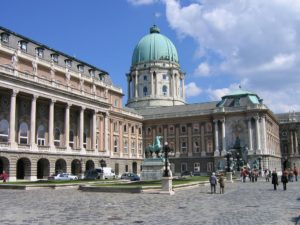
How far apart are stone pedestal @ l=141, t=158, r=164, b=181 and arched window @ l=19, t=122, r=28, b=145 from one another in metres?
19.5

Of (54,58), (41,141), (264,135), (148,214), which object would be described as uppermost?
(54,58)

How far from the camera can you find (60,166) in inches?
2467

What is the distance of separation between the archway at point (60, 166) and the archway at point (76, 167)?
2.66 meters

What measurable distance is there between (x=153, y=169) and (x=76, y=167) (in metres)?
23.2

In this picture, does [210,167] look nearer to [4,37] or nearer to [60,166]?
[60,166]

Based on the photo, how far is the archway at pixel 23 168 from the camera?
177 ft

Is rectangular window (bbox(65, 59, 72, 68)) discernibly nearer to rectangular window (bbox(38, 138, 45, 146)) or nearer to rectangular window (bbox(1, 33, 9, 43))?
rectangular window (bbox(1, 33, 9, 43))

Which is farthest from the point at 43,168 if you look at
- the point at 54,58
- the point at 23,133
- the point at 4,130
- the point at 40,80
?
the point at 54,58

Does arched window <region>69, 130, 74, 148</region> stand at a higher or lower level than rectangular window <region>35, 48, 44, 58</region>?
lower

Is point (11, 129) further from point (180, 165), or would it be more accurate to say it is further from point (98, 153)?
point (180, 165)

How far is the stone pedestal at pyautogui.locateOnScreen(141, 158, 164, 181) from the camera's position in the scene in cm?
4684

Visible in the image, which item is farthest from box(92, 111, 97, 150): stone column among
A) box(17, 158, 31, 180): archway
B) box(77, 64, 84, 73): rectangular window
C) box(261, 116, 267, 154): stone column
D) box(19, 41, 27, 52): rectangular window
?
box(261, 116, 267, 154): stone column

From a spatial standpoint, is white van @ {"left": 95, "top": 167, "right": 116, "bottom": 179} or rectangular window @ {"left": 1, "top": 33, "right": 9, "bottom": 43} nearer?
rectangular window @ {"left": 1, "top": 33, "right": 9, "bottom": 43}

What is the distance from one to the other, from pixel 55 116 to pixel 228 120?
42.4 meters
